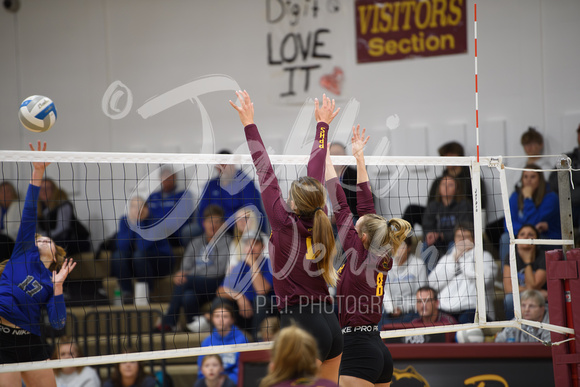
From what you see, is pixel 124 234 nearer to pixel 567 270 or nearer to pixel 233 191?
pixel 233 191

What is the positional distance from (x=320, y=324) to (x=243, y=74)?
6.34 metres

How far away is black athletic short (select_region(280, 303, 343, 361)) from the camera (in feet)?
12.3

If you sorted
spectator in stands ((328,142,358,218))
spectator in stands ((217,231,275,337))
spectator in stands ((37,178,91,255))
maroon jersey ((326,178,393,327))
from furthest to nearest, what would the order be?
spectator in stands ((37,178,91,255))
spectator in stands ((328,142,358,218))
spectator in stands ((217,231,275,337))
maroon jersey ((326,178,393,327))

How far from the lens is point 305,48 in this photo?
9219 millimetres

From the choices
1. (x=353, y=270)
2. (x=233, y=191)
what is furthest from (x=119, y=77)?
(x=353, y=270)

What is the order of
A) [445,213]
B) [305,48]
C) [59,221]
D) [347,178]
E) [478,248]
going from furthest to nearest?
[305,48] → [59,221] → [347,178] → [445,213] → [478,248]

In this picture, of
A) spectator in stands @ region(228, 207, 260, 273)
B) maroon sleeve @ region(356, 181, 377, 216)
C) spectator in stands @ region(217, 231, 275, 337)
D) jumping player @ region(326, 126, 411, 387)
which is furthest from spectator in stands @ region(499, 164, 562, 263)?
jumping player @ region(326, 126, 411, 387)

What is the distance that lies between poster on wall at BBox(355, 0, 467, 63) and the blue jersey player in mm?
5543

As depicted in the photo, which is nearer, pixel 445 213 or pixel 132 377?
pixel 132 377

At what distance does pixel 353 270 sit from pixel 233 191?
3.90m

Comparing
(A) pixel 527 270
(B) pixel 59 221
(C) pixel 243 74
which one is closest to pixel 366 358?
(A) pixel 527 270

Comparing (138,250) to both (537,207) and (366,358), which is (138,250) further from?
(537,207)

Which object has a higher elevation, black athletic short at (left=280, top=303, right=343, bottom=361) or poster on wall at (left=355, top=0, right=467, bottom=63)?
poster on wall at (left=355, top=0, right=467, bottom=63)

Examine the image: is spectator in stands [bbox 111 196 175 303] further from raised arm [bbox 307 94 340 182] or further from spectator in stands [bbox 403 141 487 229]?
raised arm [bbox 307 94 340 182]
